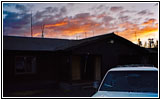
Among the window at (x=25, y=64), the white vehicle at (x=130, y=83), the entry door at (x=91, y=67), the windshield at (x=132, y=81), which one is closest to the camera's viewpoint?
the white vehicle at (x=130, y=83)

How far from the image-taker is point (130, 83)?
4.39 metres

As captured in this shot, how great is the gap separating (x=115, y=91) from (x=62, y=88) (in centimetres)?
744

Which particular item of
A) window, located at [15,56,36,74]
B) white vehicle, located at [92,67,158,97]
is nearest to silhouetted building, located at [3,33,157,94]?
window, located at [15,56,36,74]

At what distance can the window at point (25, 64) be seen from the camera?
441 inches

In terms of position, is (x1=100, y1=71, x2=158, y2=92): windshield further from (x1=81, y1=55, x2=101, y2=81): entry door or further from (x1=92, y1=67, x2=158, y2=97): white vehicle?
(x1=81, y1=55, x2=101, y2=81): entry door

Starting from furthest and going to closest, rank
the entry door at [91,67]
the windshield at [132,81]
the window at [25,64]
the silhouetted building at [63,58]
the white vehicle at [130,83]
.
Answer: the entry door at [91,67]
the window at [25,64]
the silhouetted building at [63,58]
the windshield at [132,81]
the white vehicle at [130,83]

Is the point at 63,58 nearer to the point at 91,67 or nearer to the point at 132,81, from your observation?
the point at 91,67

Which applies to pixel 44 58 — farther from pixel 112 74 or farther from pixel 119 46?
pixel 112 74

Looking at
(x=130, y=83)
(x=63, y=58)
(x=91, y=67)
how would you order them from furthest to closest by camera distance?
(x=91, y=67), (x=63, y=58), (x=130, y=83)

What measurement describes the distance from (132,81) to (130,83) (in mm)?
76

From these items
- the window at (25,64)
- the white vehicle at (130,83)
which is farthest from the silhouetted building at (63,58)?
the white vehicle at (130,83)

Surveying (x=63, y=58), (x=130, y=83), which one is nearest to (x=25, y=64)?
(x=63, y=58)

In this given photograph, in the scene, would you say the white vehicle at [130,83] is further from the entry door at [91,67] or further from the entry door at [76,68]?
the entry door at [76,68]

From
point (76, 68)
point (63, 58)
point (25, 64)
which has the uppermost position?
point (63, 58)
